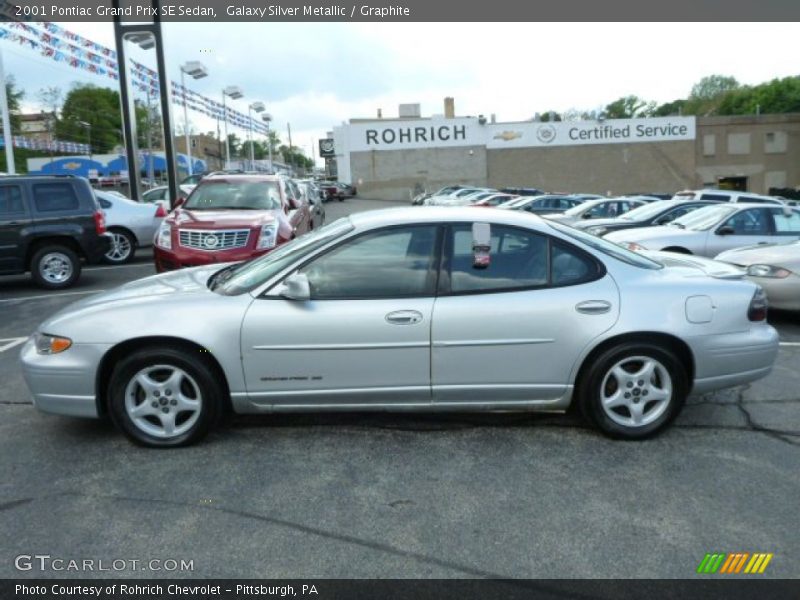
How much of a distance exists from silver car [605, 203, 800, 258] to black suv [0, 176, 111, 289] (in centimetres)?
836

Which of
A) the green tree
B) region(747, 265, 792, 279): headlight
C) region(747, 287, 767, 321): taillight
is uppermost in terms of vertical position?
the green tree

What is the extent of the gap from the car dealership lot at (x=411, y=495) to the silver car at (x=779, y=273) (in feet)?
9.78

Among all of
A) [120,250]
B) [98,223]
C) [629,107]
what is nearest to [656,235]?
[98,223]

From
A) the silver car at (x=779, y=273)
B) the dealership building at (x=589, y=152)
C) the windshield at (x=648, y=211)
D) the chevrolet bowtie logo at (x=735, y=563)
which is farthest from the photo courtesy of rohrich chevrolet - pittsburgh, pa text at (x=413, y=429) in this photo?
the dealership building at (x=589, y=152)

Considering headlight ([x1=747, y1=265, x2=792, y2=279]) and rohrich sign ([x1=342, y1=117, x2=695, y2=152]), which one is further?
rohrich sign ([x1=342, y1=117, x2=695, y2=152])

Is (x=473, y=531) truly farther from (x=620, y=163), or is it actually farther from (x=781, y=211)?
(x=620, y=163)

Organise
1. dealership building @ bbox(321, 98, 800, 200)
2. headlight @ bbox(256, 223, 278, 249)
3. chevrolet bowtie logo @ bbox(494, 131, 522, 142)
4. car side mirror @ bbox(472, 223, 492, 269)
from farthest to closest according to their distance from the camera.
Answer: chevrolet bowtie logo @ bbox(494, 131, 522, 142) → dealership building @ bbox(321, 98, 800, 200) → headlight @ bbox(256, 223, 278, 249) → car side mirror @ bbox(472, 223, 492, 269)

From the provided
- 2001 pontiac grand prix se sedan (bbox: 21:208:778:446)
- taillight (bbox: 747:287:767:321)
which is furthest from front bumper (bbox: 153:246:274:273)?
taillight (bbox: 747:287:767:321)

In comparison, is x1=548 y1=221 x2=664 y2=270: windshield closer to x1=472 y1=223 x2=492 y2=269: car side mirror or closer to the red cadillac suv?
x1=472 y1=223 x2=492 y2=269: car side mirror

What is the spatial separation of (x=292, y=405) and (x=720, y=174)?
54.1 meters

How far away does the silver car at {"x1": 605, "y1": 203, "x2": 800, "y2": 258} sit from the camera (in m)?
9.77

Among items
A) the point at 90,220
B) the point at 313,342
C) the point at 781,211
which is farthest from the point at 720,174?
the point at 313,342

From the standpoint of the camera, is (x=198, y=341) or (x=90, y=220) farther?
(x=90, y=220)

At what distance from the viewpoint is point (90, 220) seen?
10.6m
